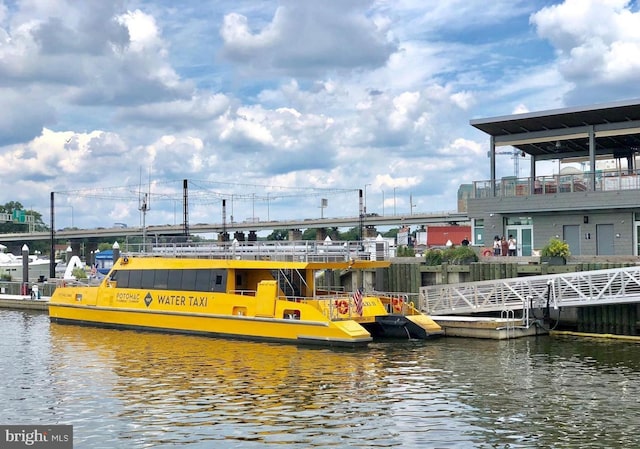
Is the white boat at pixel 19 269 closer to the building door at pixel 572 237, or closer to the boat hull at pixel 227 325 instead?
the boat hull at pixel 227 325

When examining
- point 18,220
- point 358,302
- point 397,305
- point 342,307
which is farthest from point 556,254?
point 18,220

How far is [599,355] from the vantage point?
22.9 meters

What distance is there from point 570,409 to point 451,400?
2585 millimetres

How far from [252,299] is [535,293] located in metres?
10.3

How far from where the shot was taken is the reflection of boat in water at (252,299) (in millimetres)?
25906

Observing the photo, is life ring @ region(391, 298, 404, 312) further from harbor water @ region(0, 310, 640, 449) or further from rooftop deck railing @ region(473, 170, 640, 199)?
rooftop deck railing @ region(473, 170, 640, 199)

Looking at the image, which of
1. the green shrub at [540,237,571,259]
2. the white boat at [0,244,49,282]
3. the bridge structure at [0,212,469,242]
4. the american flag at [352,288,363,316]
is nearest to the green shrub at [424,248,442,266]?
the green shrub at [540,237,571,259]

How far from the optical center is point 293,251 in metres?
28.1

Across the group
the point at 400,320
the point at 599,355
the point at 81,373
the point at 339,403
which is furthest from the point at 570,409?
the point at 81,373

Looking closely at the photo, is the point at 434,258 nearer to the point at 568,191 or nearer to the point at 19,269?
the point at 568,191

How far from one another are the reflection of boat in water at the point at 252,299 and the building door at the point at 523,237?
30.9ft

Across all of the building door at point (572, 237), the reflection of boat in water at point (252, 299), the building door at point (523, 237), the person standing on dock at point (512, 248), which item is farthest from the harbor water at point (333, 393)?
the building door at point (523, 237)

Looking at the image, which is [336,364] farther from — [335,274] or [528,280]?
[335,274]

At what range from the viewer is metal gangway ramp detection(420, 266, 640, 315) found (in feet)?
83.5
